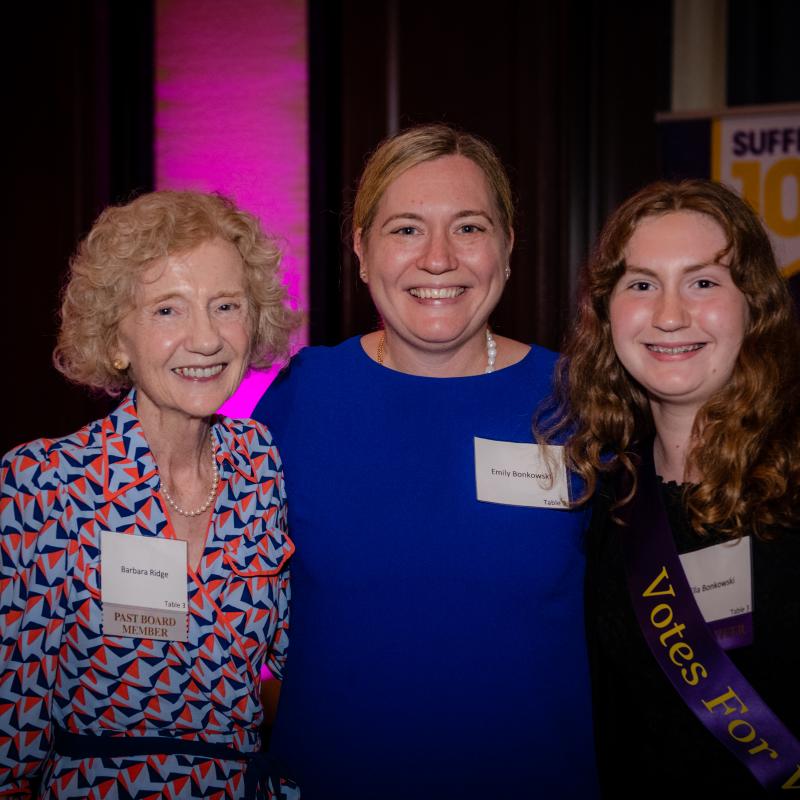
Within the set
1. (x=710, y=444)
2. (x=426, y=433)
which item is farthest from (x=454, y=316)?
(x=710, y=444)

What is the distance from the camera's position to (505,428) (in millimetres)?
1718

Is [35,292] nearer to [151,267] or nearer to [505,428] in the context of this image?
[151,267]

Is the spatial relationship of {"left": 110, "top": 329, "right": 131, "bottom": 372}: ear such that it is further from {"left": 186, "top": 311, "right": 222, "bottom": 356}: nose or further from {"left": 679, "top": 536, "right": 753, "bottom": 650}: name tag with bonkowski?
{"left": 679, "top": 536, "right": 753, "bottom": 650}: name tag with bonkowski

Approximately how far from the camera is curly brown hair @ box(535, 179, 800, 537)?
1534mm

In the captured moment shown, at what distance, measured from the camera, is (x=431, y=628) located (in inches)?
63.1

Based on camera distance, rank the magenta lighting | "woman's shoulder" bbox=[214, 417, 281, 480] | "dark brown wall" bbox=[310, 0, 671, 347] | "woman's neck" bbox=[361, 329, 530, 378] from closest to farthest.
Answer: "woman's shoulder" bbox=[214, 417, 281, 480]
"woman's neck" bbox=[361, 329, 530, 378]
"dark brown wall" bbox=[310, 0, 671, 347]
the magenta lighting

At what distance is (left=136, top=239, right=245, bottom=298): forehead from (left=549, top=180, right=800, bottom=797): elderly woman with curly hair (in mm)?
770

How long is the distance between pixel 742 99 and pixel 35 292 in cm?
308

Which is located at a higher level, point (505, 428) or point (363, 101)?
point (363, 101)

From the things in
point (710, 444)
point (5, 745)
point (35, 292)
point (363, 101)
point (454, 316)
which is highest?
point (363, 101)

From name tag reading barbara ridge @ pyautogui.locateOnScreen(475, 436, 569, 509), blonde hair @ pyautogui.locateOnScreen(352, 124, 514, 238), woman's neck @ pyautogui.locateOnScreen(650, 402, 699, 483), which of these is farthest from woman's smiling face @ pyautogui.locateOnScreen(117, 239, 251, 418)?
woman's neck @ pyautogui.locateOnScreen(650, 402, 699, 483)

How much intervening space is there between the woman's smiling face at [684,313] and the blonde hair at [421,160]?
37 centimetres

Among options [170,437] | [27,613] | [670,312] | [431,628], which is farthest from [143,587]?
[670,312]

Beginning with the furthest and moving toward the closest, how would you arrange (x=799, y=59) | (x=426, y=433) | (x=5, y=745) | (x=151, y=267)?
(x=799, y=59) → (x=426, y=433) → (x=151, y=267) → (x=5, y=745)
